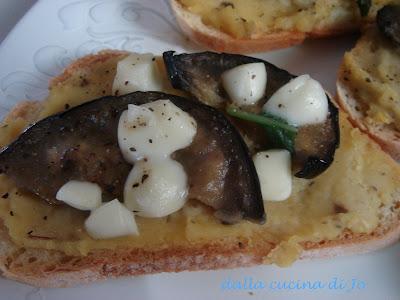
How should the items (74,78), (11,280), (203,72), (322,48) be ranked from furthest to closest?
(322,48), (74,78), (203,72), (11,280)

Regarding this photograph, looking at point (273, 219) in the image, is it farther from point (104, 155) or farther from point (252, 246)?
point (104, 155)

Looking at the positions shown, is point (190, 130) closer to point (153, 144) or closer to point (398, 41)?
point (153, 144)

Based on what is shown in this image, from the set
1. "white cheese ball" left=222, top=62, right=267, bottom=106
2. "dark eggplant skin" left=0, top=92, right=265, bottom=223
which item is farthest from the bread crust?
"dark eggplant skin" left=0, top=92, right=265, bottom=223

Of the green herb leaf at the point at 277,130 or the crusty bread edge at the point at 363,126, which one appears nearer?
the green herb leaf at the point at 277,130

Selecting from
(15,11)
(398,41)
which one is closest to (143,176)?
(398,41)

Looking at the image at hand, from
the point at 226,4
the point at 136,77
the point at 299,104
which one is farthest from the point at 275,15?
the point at 136,77

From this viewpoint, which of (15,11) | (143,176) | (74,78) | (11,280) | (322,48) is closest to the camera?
(143,176)

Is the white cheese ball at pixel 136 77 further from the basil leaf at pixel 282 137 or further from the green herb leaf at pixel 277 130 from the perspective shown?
the basil leaf at pixel 282 137

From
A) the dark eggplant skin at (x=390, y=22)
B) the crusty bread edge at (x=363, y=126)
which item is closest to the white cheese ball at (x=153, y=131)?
the crusty bread edge at (x=363, y=126)
